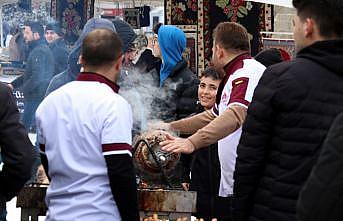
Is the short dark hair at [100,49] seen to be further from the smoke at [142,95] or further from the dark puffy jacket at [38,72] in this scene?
the dark puffy jacket at [38,72]

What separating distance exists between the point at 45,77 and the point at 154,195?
5.59m

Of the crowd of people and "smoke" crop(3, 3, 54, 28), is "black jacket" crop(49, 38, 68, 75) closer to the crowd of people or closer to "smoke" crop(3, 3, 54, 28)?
"smoke" crop(3, 3, 54, 28)

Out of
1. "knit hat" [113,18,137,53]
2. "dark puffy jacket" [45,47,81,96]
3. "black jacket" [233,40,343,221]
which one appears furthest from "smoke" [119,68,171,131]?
"black jacket" [233,40,343,221]

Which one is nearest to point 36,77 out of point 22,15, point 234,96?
point 22,15

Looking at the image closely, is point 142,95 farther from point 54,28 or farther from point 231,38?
point 54,28

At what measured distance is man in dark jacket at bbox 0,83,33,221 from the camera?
139 inches

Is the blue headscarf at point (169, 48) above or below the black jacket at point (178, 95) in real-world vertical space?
above

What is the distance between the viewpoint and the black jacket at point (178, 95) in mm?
6051

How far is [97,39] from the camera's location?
11.9 feet

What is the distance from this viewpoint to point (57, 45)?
10.1m

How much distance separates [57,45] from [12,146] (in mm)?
6694

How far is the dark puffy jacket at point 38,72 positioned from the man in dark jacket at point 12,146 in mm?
5863

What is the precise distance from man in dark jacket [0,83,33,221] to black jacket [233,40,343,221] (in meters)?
0.99

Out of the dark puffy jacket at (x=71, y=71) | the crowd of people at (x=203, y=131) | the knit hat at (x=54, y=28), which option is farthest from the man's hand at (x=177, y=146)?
the knit hat at (x=54, y=28)
